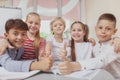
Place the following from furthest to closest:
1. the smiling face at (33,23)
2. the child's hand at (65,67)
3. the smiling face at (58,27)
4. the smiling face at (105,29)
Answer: the smiling face at (58,27)
the smiling face at (33,23)
the smiling face at (105,29)
the child's hand at (65,67)

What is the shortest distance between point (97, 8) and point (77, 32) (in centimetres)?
275

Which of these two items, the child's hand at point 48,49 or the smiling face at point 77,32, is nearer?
the child's hand at point 48,49

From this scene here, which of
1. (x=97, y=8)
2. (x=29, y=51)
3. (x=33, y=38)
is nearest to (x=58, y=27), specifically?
(x=33, y=38)

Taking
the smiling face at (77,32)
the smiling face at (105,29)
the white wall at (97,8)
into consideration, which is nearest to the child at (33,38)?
the smiling face at (77,32)

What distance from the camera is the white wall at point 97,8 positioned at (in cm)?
315

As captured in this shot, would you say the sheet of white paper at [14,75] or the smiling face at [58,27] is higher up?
the smiling face at [58,27]

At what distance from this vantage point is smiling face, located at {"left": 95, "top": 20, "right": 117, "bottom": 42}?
0.69 meters

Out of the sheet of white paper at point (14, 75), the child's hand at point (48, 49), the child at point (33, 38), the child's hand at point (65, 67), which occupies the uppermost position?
the child at point (33, 38)

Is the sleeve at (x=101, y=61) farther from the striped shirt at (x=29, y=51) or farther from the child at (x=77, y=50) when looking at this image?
the striped shirt at (x=29, y=51)

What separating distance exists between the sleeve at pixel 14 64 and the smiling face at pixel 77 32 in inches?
14.1

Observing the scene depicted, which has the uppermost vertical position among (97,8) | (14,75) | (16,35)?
(97,8)

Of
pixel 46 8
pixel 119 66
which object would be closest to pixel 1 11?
pixel 119 66

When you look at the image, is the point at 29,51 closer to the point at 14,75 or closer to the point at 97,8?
the point at 14,75

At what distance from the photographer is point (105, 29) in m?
0.70
